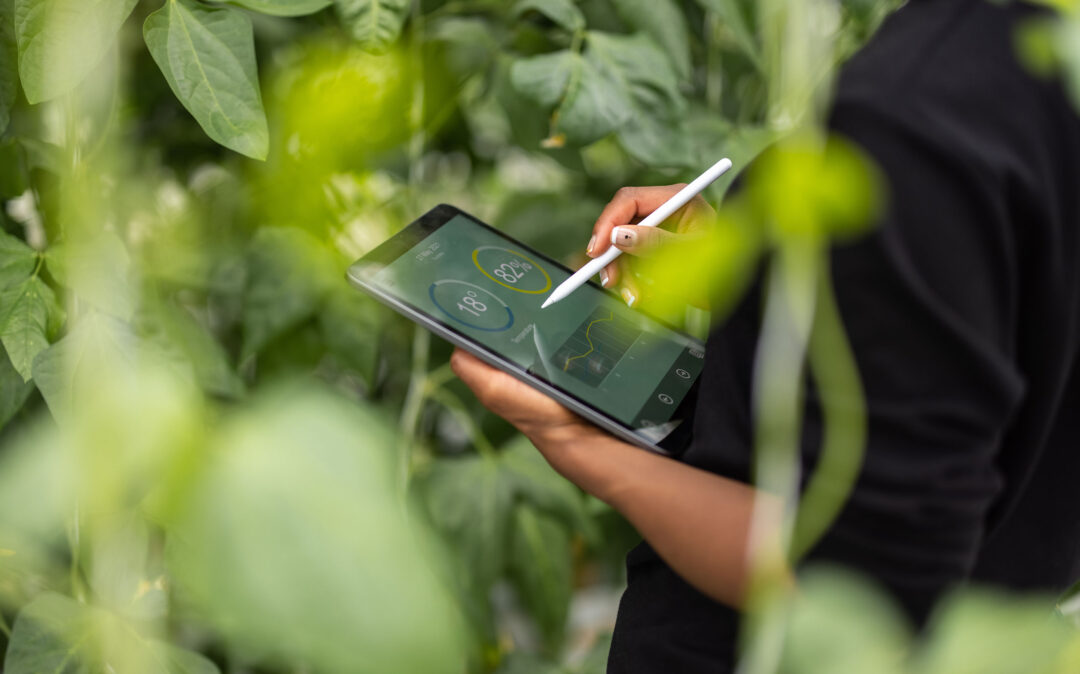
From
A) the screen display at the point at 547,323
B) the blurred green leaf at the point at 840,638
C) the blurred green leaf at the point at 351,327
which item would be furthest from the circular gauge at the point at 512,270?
the blurred green leaf at the point at 840,638

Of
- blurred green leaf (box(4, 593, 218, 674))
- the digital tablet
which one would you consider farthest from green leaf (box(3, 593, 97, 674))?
the digital tablet

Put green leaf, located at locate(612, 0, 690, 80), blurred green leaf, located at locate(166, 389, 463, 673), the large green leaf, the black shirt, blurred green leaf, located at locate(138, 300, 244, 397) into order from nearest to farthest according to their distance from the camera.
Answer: blurred green leaf, located at locate(166, 389, 463, 673) < the black shirt < the large green leaf < blurred green leaf, located at locate(138, 300, 244, 397) < green leaf, located at locate(612, 0, 690, 80)

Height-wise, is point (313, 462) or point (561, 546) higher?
point (313, 462)

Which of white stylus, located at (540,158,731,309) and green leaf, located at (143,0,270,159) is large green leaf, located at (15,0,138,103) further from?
white stylus, located at (540,158,731,309)

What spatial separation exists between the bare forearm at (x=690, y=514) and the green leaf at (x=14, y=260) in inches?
13.1

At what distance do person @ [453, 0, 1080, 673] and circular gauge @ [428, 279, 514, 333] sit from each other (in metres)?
0.18

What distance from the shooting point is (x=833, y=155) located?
238 mm

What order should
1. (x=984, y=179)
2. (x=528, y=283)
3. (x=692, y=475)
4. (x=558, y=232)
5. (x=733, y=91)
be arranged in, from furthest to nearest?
(x=733, y=91), (x=558, y=232), (x=528, y=283), (x=692, y=475), (x=984, y=179)

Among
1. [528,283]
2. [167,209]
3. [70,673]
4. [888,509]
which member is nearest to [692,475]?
[888,509]

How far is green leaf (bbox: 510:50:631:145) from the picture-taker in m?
0.56

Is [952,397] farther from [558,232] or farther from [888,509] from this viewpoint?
[558,232]

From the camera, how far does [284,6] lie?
0.44 m

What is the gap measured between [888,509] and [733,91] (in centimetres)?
58

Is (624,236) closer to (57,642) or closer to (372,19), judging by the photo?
(372,19)
